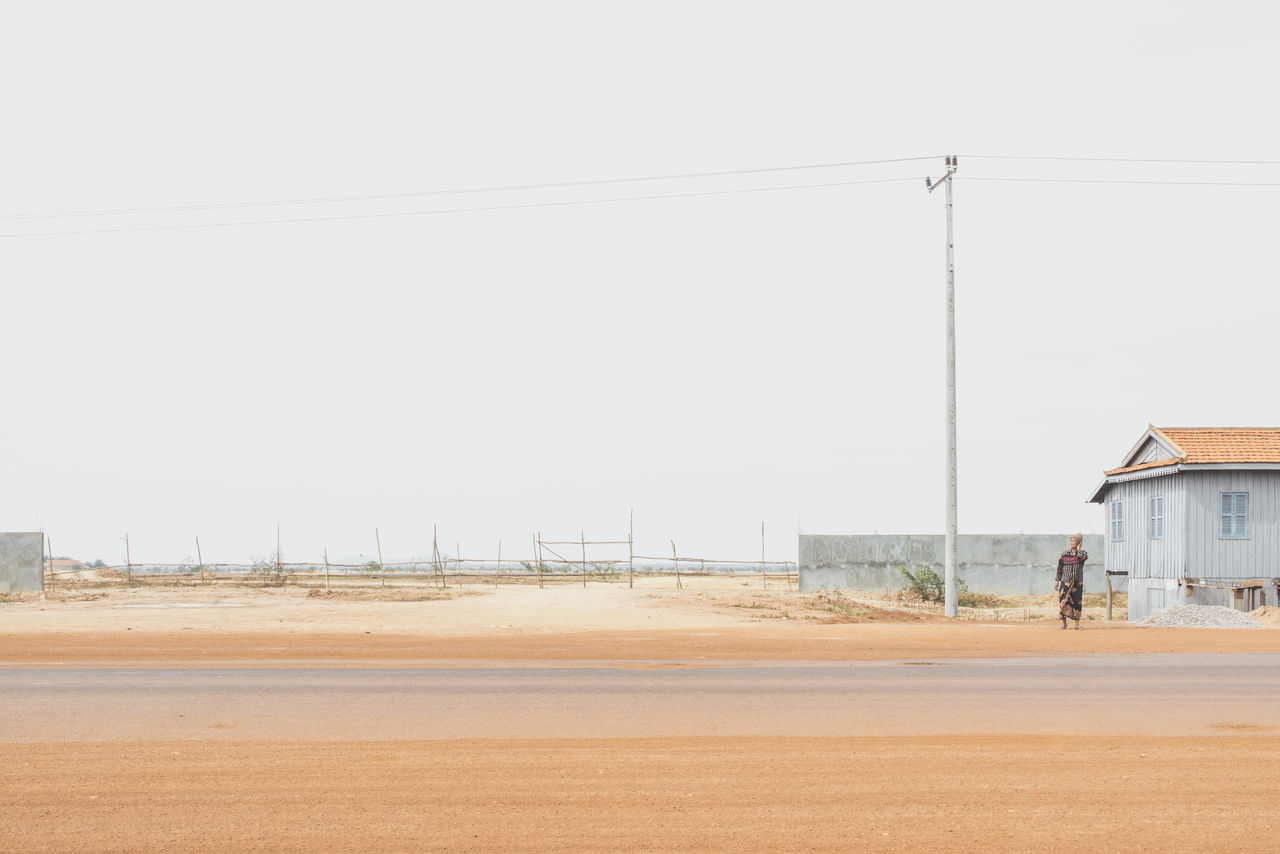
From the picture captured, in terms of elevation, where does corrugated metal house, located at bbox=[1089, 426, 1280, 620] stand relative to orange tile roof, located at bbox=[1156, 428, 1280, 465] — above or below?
below

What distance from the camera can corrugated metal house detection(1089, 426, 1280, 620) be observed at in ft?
93.3

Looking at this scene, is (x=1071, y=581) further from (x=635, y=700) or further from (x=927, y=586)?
(x=927, y=586)

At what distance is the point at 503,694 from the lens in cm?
1271

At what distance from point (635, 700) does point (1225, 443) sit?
22.7 m

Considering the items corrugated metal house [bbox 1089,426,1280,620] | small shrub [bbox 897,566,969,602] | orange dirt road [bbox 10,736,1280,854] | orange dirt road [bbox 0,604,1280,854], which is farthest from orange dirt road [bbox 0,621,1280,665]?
small shrub [bbox 897,566,969,602]

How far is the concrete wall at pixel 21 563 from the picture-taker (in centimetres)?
4150

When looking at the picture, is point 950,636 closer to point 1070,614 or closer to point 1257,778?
point 1070,614

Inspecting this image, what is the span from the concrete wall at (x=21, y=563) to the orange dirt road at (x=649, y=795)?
1426 inches

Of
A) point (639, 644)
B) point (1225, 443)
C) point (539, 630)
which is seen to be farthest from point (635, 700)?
point (1225, 443)

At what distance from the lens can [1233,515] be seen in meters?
Answer: 28.7

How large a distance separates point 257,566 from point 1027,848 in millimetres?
50203

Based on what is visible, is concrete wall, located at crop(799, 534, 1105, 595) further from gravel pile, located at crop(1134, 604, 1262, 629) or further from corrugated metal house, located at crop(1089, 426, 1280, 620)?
gravel pile, located at crop(1134, 604, 1262, 629)

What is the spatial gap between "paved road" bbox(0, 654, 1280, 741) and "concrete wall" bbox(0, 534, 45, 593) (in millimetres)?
29229

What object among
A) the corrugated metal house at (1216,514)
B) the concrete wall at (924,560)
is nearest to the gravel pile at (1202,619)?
the corrugated metal house at (1216,514)
